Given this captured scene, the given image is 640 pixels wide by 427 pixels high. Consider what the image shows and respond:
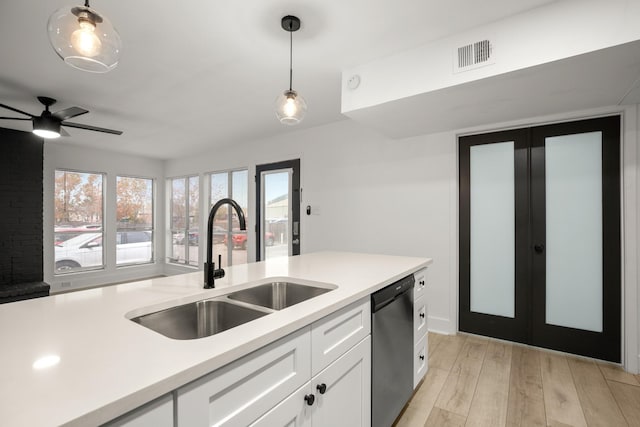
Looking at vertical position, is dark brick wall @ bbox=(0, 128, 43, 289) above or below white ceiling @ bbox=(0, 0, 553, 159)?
below

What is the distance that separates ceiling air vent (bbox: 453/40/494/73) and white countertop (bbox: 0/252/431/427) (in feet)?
5.42

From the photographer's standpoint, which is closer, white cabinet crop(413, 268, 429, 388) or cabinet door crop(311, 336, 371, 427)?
cabinet door crop(311, 336, 371, 427)

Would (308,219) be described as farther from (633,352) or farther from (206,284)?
(633,352)

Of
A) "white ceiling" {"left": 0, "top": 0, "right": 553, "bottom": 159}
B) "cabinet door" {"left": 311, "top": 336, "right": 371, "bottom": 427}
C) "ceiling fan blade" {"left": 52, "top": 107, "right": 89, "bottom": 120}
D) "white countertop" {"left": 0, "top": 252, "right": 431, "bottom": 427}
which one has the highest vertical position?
"white ceiling" {"left": 0, "top": 0, "right": 553, "bottom": 159}

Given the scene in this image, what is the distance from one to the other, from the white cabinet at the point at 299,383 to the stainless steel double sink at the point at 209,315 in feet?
0.75

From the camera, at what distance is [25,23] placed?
204cm

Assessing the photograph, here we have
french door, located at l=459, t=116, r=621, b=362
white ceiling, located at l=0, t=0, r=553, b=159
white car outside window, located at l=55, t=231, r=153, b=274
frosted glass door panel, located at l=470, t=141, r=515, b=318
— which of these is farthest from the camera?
white car outside window, located at l=55, t=231, r=153, b=274

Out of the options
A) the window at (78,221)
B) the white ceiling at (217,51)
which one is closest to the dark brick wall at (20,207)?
the window at (78,221)

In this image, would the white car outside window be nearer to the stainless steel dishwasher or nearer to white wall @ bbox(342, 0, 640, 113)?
white wall @ bbox(342, 0, 640, 113)

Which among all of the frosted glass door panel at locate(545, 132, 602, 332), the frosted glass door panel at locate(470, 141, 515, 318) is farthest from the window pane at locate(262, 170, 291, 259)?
the frosted glass door panel at locate(545, 132, 602, 332)

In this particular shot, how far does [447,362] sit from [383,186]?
1.99 meters

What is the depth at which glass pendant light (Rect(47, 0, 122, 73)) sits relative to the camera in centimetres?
115

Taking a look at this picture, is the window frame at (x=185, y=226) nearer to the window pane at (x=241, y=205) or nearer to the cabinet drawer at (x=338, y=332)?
the window pane at (x=241, y=205)

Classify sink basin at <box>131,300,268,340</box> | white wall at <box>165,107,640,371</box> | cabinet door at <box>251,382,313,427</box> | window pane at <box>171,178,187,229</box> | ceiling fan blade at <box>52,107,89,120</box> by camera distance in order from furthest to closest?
window pane at <box>171,178,187,229</box> < ceiling fan blade at <box>52,107,89,120</box> < white wall at <box>165,107,640,371</box> < sink basin at <box>131,300,268,340</box> < cabinet door at <box>251,382,313,427</box>
